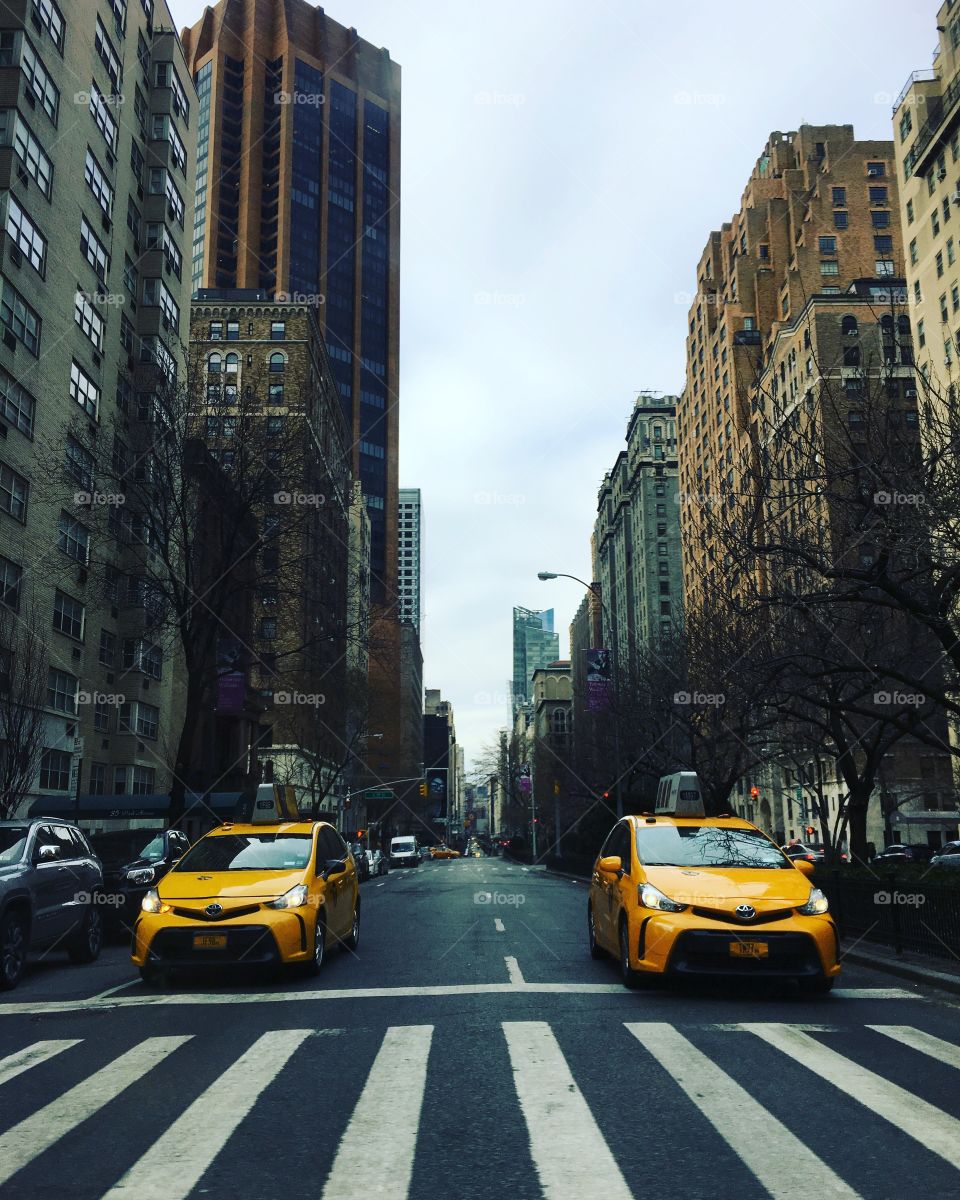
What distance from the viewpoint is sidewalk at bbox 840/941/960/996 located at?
35.0ft

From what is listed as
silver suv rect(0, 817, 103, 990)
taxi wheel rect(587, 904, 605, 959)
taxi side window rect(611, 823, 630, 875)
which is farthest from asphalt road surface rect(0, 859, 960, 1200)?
taxi wheel rect(587, 904, 605, 959)

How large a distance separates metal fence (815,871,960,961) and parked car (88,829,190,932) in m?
10.6

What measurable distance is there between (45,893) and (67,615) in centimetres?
2779

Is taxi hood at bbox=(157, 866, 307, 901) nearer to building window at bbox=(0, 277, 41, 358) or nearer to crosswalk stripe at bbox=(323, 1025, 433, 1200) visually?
crosswalk stripe at bbox=(323, 1025, 433, 1200)

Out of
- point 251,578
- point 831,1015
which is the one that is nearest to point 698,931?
point 831,1015

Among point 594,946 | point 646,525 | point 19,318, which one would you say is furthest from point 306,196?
point 594,946

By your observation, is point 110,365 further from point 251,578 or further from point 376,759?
point 376,759

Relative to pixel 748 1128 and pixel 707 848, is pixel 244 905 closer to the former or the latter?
pixel 707 848

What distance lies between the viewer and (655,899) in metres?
9.94

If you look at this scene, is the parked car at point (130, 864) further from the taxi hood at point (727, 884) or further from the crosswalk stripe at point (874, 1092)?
the crosswalk stripe at point (874, 1092)

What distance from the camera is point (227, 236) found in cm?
14175

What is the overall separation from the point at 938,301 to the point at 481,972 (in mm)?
55268

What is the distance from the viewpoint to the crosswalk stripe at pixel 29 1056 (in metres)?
7.16

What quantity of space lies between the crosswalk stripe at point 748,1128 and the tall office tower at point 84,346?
20.1 meters
